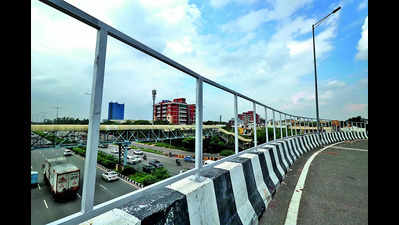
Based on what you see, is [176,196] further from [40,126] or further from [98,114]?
[40,126]

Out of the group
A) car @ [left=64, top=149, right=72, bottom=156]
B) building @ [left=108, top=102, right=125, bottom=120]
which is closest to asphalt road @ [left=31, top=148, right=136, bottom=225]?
car @ [left=64, top=149, right=72, bottom=156]

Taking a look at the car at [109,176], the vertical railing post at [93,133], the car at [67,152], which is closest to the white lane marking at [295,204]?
the car at [109,176]

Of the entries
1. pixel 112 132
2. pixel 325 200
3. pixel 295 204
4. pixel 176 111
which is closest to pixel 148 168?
pixel 112 132

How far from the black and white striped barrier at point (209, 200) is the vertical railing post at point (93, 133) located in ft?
0.47

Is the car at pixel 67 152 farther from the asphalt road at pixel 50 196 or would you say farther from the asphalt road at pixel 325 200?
the asphalt road at pixel 325 200

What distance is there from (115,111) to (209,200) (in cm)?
114

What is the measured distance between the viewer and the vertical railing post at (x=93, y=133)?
848 millimetres

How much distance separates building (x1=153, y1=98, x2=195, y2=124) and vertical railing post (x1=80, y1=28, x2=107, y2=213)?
0.71 meters

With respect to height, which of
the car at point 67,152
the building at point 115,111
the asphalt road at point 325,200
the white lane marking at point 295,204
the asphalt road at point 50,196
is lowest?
the asphalt road at point 325,200

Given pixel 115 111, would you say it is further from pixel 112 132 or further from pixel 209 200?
pixel 209 200

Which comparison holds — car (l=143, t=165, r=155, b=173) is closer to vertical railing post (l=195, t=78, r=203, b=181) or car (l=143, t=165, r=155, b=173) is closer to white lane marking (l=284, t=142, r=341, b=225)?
vertical railing post (l=195, t=78, r=203, b=181)

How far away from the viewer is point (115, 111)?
0.98 metres

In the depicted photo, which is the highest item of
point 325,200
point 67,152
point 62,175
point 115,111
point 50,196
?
point 115,111
